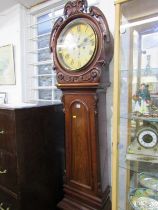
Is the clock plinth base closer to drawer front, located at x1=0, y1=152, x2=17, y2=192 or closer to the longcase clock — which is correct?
the longcase clock

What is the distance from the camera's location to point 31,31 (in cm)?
222

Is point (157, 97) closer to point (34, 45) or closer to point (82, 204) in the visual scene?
point (82, 204)

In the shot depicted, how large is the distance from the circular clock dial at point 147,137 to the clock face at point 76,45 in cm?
58

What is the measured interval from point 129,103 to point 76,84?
1.22 feet

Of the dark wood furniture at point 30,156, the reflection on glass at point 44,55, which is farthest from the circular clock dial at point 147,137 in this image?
the reflection on glass at point 44,55

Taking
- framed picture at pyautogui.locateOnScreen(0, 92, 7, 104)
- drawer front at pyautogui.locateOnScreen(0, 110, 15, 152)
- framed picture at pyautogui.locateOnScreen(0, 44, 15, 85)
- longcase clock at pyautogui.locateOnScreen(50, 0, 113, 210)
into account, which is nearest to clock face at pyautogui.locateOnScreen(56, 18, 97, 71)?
longcase clock at pyautogui.locateOnScreen(50, 0, 113, 210)

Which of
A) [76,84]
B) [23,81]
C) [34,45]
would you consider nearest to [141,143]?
[76,84]

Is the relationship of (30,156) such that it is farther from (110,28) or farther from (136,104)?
(110,28)

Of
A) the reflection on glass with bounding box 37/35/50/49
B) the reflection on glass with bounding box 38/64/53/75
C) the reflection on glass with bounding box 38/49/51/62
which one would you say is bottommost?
Result: the reflection on glass with bounding box 38/64/53/75

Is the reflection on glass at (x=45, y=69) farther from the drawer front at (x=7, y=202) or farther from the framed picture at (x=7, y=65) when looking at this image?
the drawer front at (x=7, y=202)

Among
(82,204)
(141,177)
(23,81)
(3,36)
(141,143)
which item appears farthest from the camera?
(3,36)

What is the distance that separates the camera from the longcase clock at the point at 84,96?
1.29 meters

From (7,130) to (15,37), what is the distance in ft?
4.03

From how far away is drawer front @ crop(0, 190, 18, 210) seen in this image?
1.43 m
